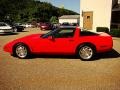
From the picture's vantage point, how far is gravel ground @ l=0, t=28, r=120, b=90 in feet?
22.1

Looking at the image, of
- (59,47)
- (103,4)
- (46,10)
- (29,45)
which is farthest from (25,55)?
(46,10)

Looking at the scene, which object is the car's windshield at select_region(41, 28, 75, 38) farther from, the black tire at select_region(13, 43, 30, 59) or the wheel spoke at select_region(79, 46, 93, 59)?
the black tire at select_region(13, 43, 30, 59)

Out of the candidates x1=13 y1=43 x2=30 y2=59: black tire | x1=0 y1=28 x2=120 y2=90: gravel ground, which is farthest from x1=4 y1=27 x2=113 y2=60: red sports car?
x1=0 y1=28 x2=120 y2=90: gravel ground

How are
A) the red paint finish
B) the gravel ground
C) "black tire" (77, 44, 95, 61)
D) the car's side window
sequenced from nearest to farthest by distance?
1. the gravel ground
2. "black tire" (77, 44, 95, 61)
3. the red paint finish
4. the car's side window

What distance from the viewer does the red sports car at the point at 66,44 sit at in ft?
33.8

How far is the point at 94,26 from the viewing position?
3106cm

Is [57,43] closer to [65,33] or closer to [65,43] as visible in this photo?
[65,43]

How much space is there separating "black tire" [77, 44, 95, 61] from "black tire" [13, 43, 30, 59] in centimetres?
228

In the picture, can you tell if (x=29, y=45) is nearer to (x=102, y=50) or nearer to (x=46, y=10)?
(x=102, y=50)

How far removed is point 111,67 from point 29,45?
3.56m

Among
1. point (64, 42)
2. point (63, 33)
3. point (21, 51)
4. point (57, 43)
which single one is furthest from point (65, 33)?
point (21, 51)

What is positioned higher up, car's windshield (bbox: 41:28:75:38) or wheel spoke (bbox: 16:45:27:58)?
car's windshield (bbox: 41:28:75:38)

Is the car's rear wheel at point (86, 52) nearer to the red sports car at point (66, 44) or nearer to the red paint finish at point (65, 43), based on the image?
the red sports car at point (66, 44)

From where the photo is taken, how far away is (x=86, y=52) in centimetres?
1029
